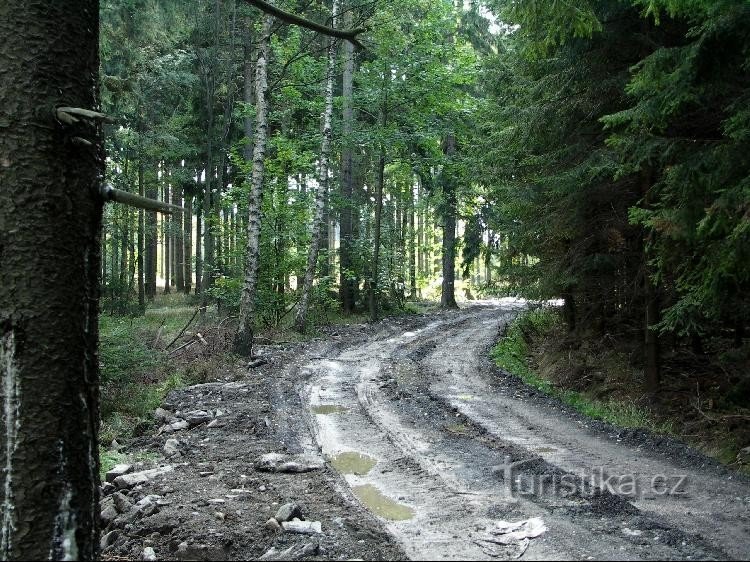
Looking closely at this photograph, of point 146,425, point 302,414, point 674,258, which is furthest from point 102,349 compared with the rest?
point 674,258

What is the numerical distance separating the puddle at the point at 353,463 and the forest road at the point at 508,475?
0.07ft

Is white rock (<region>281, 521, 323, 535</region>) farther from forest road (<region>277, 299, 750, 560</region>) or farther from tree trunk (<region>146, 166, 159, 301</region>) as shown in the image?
tree trunk (<region>146, 166, 159, 301</region>)

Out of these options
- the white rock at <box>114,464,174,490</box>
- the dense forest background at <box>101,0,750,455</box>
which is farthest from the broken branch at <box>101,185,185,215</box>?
the dense forest background at <box>101,0,750,455</box>

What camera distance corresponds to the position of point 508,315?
78.1ft

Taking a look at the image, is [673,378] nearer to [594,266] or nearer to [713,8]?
[594,266]

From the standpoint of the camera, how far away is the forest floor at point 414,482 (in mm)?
4332

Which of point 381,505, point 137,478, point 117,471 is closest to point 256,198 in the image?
point 117,471

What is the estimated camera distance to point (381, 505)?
5273mm

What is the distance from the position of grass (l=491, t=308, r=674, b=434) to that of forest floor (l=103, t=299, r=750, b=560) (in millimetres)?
433

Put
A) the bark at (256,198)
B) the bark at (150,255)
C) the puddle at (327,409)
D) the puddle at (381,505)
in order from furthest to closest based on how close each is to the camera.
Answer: the bark at (150,255), the bark at (256,198), the puddle at (327,409), the puddle at (381,505)

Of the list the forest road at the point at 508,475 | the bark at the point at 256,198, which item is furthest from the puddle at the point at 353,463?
the bark at the point at 256,198

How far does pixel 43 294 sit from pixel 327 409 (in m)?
6.59

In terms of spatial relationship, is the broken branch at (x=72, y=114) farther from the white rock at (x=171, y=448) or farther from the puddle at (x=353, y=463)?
the white rock at (x=171, y=448)

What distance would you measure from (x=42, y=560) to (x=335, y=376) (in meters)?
9.01
